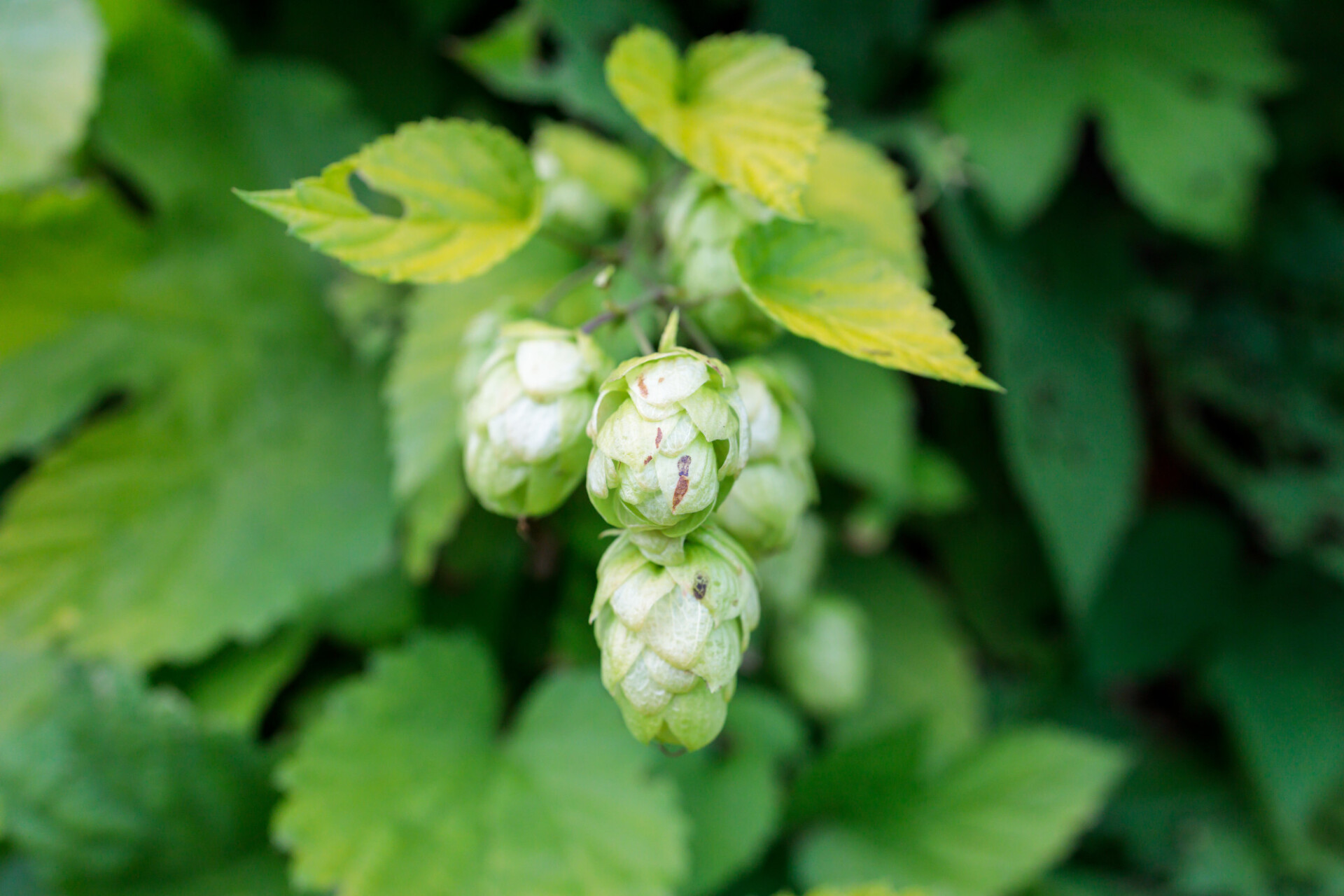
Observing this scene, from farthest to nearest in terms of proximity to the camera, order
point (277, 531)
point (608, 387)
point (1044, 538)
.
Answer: point (1044, 538) → point (277, 531) → point (608, 387)

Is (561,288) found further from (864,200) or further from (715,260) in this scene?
(864,200)

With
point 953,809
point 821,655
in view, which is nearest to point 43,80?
point 821,655

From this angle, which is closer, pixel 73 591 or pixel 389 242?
pixel 389 242

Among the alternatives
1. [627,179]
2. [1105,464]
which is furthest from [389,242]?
[1105,464]

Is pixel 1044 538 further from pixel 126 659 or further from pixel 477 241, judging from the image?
pixel 126 659

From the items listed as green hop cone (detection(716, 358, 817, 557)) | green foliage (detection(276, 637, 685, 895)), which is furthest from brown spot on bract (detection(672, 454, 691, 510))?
green foliage (detection(276, 637, 685, 895))

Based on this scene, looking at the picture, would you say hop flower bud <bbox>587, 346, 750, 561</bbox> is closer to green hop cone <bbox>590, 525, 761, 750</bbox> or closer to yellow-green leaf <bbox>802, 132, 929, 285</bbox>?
green hop cone <bbox>590, 525, 761, 750</bbox>
